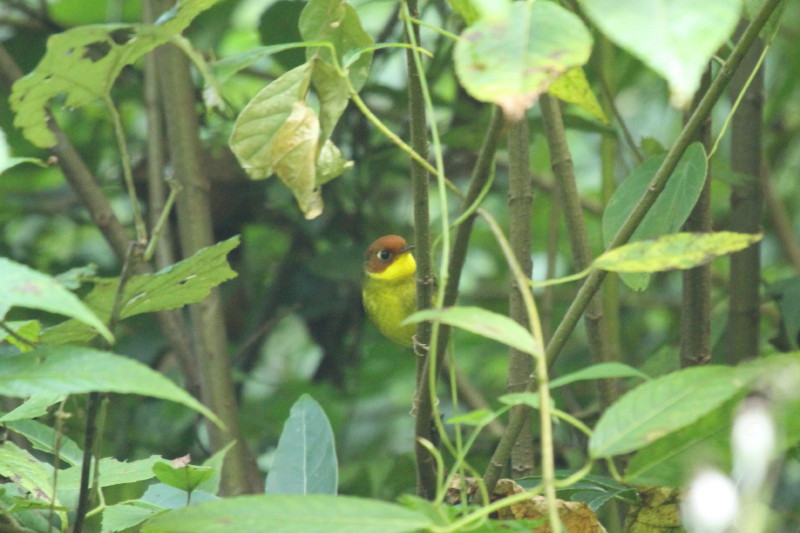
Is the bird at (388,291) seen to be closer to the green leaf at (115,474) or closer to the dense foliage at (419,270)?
the dense foliage at (419,270)

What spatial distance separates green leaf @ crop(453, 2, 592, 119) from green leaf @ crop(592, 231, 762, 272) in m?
0.19

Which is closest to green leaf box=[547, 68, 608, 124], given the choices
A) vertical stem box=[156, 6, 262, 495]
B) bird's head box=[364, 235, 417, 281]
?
vertical stem box=[156, 6, 262, 495]

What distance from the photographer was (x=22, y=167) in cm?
319

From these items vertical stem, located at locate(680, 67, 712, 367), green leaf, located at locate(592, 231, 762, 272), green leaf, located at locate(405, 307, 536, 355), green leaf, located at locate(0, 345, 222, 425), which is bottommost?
vertical stem, located at locate(680, 67, 712, 367)

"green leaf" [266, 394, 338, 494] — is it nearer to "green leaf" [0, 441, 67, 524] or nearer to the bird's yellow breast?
"green leaf" [0, 441, 67, 524]

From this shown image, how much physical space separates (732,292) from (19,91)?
1.52 m

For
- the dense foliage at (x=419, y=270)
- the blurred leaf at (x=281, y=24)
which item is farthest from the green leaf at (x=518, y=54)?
the blurred leaf at (x=281, y=24)

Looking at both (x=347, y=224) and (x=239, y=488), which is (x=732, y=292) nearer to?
(x=239, y=488)

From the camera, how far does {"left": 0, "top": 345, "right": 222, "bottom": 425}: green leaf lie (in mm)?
754

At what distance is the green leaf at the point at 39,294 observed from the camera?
708mm

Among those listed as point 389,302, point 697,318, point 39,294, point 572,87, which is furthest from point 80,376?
point 389,302

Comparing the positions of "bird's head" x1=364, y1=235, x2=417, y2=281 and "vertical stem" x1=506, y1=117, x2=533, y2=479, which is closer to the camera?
"vertical stem" x1=506, y1=117, x2=533, y2=479

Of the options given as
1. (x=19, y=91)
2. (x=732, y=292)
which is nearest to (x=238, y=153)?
(x=19, y=91)

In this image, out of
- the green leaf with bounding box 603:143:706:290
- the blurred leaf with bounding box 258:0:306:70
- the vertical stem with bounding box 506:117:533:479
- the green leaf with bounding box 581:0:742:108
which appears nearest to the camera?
the green leaf with bounding box 581:0:742:108
